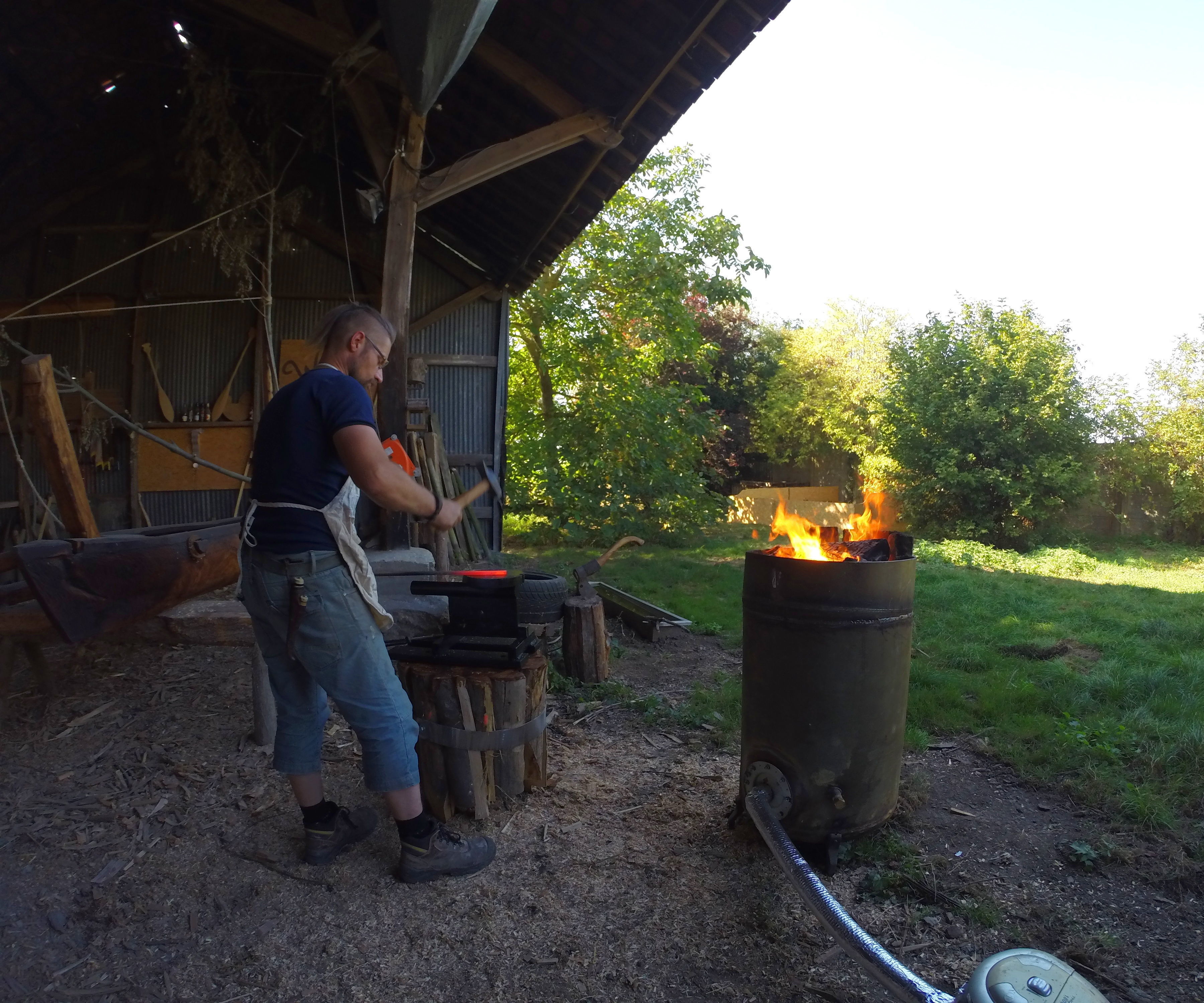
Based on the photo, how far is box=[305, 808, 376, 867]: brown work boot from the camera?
2979 millimetres

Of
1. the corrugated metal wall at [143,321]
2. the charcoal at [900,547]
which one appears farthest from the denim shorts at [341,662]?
the corrugated metal wall at [143,321]

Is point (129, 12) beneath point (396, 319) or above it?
above

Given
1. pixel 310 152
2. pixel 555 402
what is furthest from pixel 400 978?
pixel 555 402

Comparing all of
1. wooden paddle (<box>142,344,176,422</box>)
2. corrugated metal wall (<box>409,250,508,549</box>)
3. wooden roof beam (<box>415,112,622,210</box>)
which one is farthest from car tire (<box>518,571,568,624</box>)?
wooden paddle (<box>142,344,176,422</box>)

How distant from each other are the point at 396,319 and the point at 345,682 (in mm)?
3892

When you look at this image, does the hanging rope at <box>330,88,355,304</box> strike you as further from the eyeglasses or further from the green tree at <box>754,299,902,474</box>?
the green tree at <box>754,299,902,474</box>

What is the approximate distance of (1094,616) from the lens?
290 inches

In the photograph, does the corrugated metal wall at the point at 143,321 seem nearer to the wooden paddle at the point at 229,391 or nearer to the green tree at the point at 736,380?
the wooden paddle at the point at 229,391

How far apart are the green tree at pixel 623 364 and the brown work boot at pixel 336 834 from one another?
8647 mm

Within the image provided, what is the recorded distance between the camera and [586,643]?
529 cm

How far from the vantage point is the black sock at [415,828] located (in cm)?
285

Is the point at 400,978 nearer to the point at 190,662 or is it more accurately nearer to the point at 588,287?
the point at 190,662

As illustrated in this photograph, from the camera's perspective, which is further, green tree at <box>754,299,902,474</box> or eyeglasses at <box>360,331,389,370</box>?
green tree at <box>754,299,902,474</box>

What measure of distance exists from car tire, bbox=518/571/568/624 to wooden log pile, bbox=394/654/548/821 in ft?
6.27
